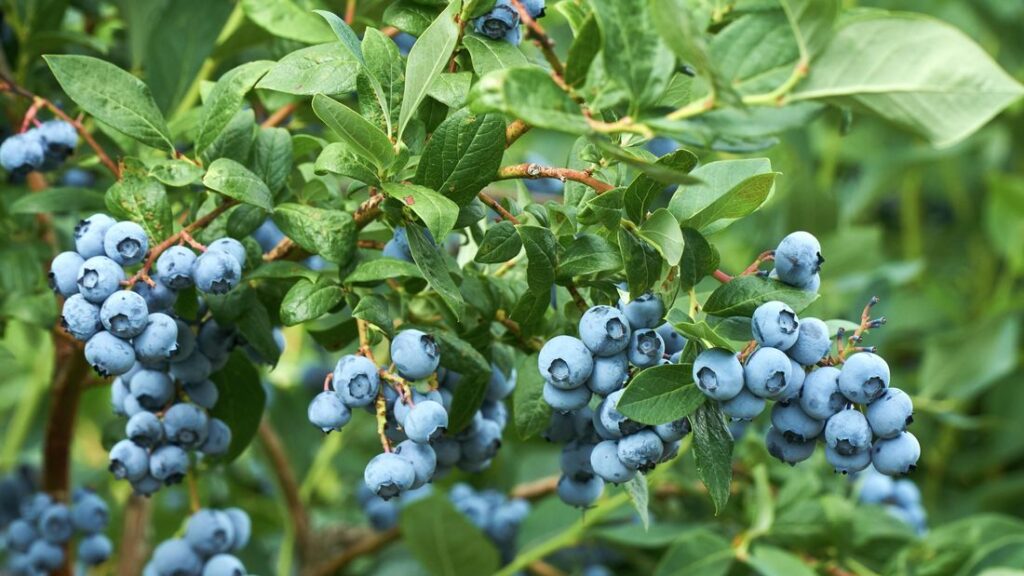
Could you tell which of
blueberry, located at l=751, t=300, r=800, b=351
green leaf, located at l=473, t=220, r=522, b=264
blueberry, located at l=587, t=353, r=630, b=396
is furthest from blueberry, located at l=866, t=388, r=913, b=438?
green leaf, located at l=473, t=220, r=522, b=264

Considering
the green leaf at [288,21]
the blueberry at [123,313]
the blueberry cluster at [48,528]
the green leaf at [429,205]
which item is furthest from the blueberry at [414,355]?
the blueberry cluster at [48,528]

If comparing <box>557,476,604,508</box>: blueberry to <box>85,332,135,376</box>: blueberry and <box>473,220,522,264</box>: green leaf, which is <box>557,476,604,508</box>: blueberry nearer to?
<box>473,220,522,264</box>: green leaf

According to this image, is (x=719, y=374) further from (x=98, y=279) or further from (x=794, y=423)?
(x=98, y=279)

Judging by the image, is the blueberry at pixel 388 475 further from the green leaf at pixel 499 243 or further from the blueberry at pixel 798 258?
the blueberry at pixel 798 258

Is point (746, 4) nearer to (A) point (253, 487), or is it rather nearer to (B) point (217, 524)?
(B) point (217, 524)

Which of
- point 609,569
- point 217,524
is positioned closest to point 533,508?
point 609,569

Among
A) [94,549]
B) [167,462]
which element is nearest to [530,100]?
[167,462]
